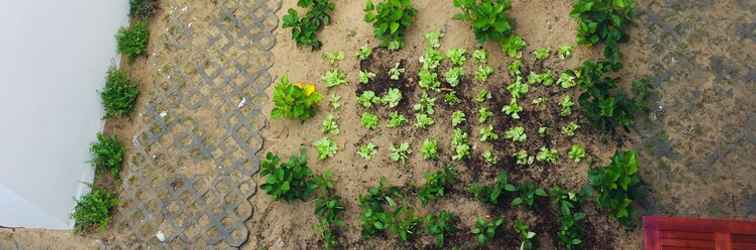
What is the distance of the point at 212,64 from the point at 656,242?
3441 millimetres

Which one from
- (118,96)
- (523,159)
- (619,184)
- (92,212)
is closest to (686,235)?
(619,184)

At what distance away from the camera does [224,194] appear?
4.82 m

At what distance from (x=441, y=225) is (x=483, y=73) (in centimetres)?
113

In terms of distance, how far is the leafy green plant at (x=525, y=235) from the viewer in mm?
4098

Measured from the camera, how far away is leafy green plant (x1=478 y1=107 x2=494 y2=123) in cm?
455

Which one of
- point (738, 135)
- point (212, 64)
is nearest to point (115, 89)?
point (212, 64)

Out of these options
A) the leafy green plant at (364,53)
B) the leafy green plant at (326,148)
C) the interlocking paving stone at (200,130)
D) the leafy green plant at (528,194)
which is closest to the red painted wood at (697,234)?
the leafy green plant at (528,194)

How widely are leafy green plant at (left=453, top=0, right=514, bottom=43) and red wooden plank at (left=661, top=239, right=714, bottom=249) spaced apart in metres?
1.70

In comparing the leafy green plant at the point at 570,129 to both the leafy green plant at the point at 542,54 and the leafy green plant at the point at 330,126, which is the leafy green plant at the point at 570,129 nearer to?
the leafy green plant at the point at 542,54

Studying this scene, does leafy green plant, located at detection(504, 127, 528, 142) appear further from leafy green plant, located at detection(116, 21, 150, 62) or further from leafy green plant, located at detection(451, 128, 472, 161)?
leafy green plant, located at detection(116, 21, 150, 62)

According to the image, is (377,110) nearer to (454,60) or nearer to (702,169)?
(454,60)

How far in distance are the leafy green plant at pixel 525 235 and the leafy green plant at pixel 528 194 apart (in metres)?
0.12

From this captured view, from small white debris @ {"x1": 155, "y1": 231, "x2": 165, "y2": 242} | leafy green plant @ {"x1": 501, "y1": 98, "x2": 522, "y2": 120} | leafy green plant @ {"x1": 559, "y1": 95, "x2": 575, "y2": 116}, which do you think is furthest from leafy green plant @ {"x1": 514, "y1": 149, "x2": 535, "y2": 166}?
small white debris @ {"x1": 155, "y1": 231, "x2": 165, "y2": 242}

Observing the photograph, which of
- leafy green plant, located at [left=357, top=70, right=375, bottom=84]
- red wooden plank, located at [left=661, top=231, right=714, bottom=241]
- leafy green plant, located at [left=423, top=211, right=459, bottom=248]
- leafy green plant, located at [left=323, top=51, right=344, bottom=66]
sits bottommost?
leafy green plant, located at [left=423, top=211, right=459, bottom=248]
